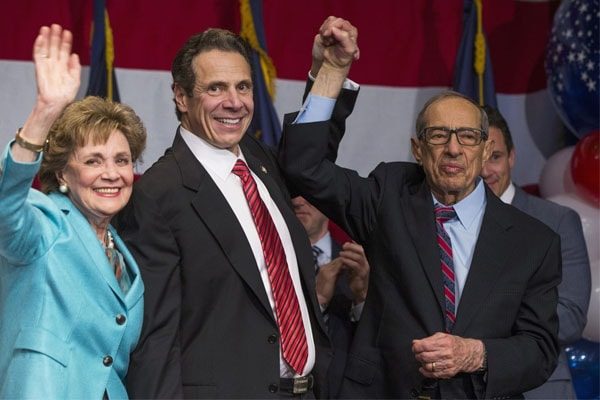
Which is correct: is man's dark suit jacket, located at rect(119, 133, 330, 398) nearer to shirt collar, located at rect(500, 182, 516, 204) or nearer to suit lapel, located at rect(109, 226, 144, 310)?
suit lapel, located at rect(109, 226, 144, 310)

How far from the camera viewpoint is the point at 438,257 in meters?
3.21

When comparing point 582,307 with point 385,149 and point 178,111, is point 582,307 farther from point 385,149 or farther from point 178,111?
point 178,111

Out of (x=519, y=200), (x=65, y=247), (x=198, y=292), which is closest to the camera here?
(x=65, y=247)

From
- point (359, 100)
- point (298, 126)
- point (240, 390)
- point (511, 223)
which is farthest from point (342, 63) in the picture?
point (359, 100)

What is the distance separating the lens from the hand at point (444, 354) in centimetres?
300

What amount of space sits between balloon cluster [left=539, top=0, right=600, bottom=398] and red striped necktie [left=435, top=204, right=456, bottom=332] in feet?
5.31

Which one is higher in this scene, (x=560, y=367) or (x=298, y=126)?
(x=298, y=126)

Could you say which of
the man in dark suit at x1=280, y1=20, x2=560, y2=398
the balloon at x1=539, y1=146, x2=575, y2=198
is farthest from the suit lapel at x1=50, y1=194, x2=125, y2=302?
the balloon at x1=539, y1=146, x2=575, y2=198

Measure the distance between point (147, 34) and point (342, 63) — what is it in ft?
5.13

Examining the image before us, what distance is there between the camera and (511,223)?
10.8 feet

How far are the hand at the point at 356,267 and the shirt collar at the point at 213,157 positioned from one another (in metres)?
0.80

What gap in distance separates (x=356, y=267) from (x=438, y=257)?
2.04 ft

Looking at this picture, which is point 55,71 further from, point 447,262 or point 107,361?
point 447,262

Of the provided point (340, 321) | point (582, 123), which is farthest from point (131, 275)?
point (582, 123)
